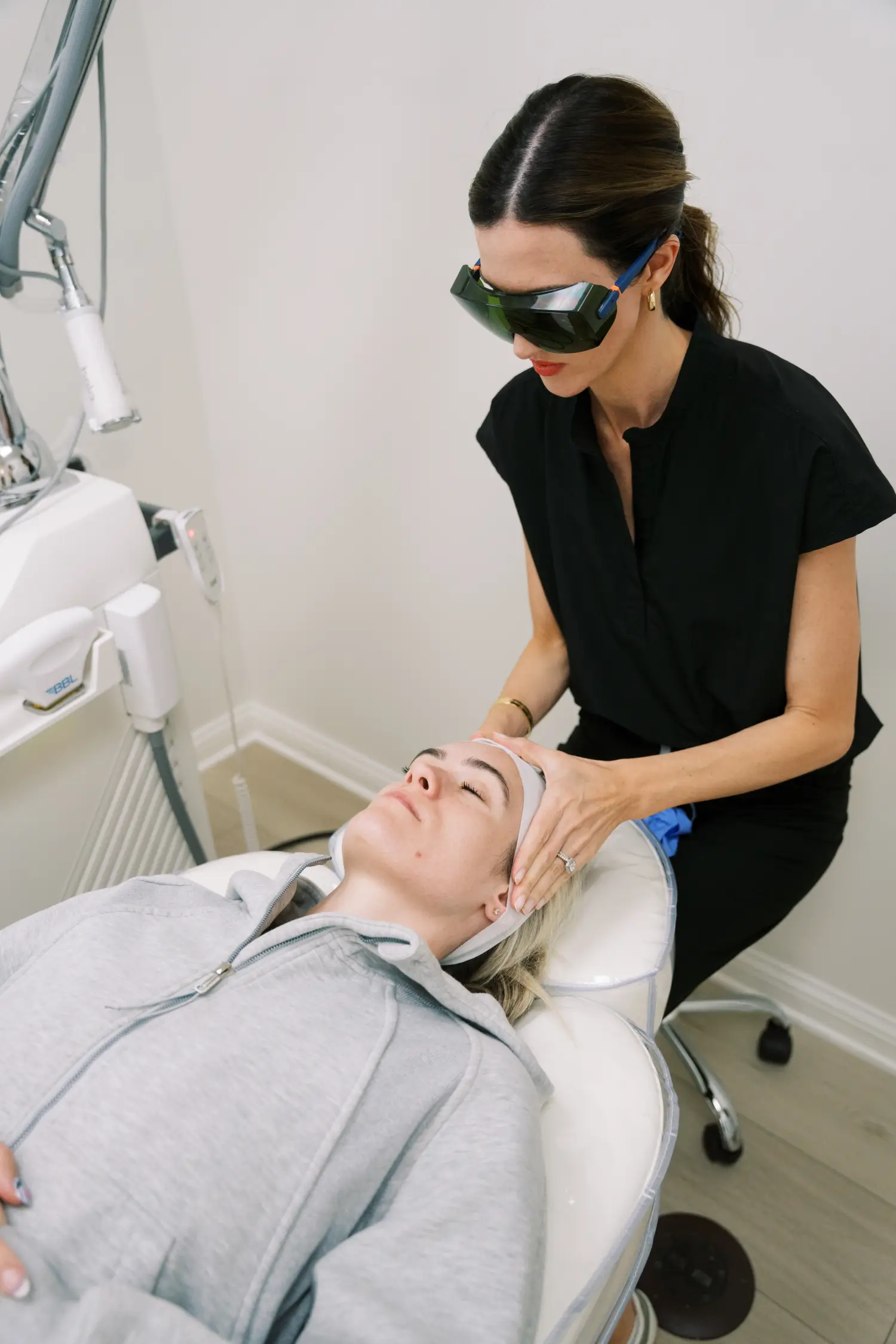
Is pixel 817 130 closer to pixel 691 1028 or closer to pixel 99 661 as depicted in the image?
pixel 99 661

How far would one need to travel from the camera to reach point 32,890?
4.53 feet

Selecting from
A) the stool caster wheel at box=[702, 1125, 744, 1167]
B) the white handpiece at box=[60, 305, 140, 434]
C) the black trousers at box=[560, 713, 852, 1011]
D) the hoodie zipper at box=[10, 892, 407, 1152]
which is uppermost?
the white handpiece at box=[60, 305, 140, 434]

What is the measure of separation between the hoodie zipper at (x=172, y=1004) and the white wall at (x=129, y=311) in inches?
47.1

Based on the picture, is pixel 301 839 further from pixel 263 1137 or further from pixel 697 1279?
pixel 263 1137

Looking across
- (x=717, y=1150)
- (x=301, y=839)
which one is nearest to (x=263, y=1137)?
(x=717, y=1150)

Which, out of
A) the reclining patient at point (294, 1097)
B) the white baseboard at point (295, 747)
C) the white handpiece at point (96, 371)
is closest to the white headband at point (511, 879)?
the reclining patient at point (294, 1097)

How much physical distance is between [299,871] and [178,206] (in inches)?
62.7

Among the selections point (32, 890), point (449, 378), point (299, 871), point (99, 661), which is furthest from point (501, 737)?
point (449, 378)

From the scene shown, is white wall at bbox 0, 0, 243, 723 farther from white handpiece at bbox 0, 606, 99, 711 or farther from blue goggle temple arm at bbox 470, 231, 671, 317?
blue goggle temple arm at bbox 470, 231, 671, 317

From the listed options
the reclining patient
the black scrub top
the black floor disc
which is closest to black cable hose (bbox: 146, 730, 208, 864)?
the reclining patient

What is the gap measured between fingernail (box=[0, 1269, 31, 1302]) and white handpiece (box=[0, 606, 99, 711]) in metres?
0.65

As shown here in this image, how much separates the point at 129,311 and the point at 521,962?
1.61 meters

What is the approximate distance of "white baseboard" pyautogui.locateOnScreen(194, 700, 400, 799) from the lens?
8.08 feet

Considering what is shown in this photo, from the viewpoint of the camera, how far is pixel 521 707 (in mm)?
1429
